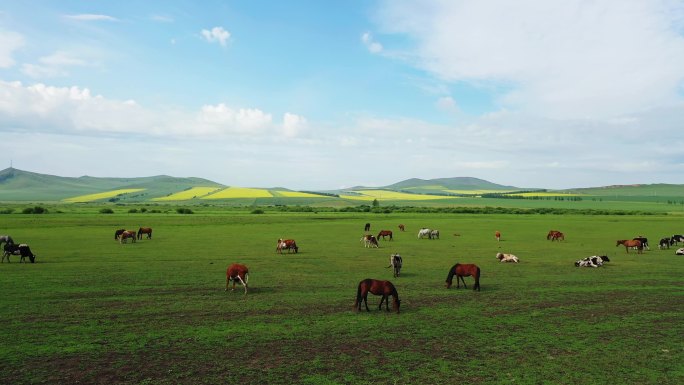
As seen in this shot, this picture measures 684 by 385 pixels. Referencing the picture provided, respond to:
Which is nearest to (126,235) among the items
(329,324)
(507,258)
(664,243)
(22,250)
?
(22,250)

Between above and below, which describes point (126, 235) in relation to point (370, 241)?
below

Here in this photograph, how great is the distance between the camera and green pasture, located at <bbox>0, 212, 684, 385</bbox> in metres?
11.4

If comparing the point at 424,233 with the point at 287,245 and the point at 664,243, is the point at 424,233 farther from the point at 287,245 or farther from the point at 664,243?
the point at 664,243

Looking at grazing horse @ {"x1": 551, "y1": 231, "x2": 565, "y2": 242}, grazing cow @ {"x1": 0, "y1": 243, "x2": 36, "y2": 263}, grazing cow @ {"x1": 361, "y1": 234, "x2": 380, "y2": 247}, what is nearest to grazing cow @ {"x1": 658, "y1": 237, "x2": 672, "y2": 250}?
grazing horse @ {"x1": 551, "y1": 231, "x2": 565, "y2": 242}

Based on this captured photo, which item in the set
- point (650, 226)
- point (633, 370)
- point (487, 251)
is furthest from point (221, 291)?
point (650, 226)

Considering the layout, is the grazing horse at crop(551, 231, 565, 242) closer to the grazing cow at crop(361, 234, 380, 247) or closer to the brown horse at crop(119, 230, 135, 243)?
the grazing cow at crop(361, 234, 380, 247)

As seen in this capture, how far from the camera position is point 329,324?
1550cm

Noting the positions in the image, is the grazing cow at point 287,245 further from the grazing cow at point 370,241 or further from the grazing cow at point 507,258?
the grazing cow at point 507,258

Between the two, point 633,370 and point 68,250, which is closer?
point 633,370

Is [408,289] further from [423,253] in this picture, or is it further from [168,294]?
[423,253]

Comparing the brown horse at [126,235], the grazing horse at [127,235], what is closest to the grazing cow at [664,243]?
the grazing horse at [127,235]

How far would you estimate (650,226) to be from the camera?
6462cm

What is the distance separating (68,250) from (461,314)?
32.8 m

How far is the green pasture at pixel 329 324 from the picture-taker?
11.4m
